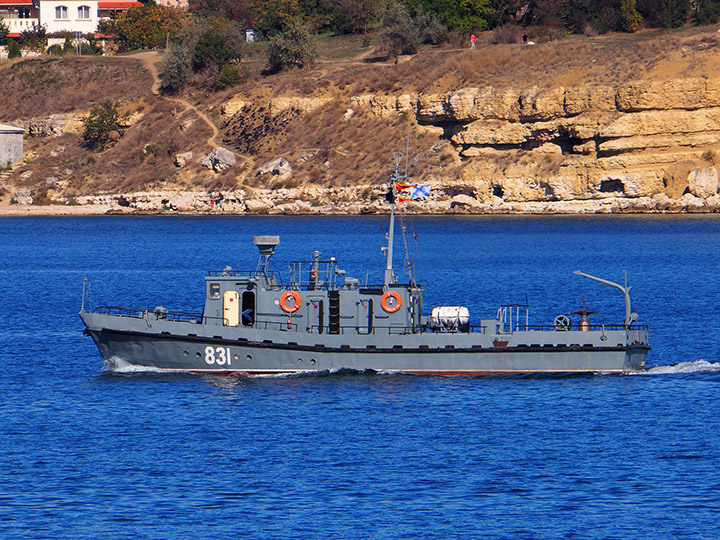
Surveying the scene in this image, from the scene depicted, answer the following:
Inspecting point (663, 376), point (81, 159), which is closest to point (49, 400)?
point (663, 376)

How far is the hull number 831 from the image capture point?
126 feet

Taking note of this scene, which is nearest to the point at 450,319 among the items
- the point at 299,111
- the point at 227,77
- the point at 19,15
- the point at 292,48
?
the point at 299,111

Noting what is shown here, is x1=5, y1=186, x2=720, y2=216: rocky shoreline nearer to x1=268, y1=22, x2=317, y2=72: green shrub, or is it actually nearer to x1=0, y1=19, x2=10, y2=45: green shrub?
x1=268, y1=22, x2=317, y2=72: green shrub

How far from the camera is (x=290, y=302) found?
38688 millimetres

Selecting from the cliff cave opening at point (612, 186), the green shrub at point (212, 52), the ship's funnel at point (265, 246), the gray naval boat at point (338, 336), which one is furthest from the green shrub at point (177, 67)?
the gray naval boat at point (338, 336)

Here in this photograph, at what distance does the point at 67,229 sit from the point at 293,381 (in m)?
86.6

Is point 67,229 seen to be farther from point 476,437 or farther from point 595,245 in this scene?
point 476,437

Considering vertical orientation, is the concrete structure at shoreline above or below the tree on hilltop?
below

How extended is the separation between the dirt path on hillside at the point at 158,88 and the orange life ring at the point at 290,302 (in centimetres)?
9856

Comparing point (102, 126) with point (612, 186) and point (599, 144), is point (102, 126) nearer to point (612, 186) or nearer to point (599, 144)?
point (599, 144)

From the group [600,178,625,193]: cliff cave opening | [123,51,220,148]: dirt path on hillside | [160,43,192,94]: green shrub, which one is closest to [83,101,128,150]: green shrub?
[123,51,220,148]: dirt path on hillside

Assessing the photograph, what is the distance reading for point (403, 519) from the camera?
26484 mm

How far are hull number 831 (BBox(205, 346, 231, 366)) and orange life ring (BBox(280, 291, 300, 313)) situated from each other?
233 cm

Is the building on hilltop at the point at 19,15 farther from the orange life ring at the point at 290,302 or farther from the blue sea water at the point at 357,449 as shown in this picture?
the orange life ring at the point at 290,302
